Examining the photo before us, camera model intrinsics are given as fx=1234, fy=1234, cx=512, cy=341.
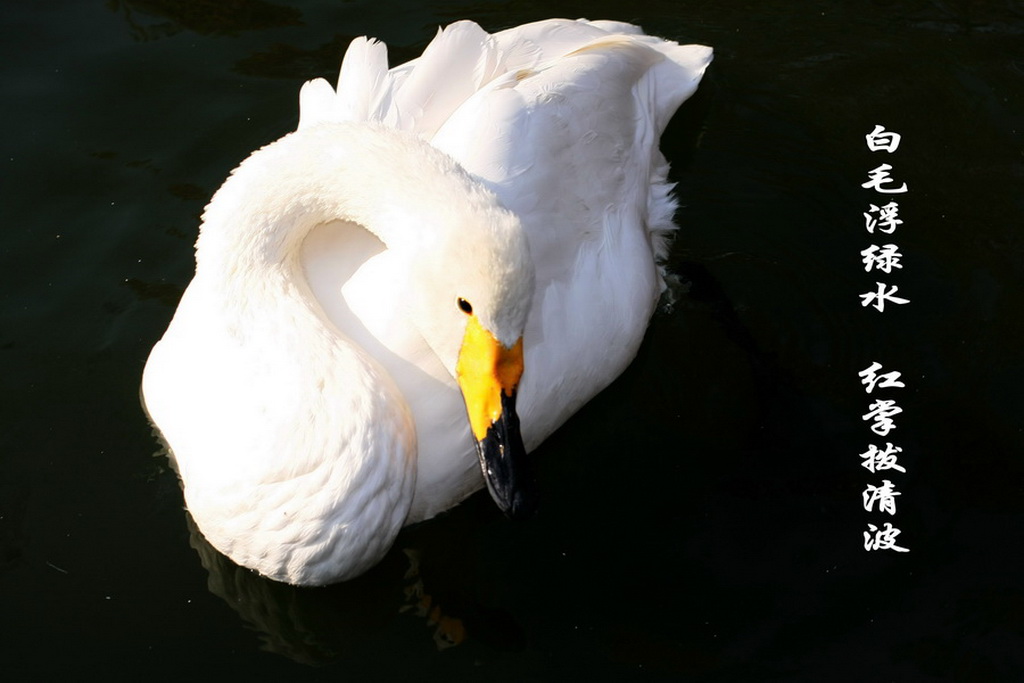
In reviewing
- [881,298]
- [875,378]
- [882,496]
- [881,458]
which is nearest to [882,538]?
[882,496]

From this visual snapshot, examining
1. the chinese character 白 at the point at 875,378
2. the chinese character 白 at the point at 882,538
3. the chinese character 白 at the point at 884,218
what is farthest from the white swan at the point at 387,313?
the chinese character 白 at the point at 884,218

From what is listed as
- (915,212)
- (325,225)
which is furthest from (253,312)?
(915,212)

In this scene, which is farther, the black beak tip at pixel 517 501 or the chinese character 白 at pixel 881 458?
the chinese character 白 at pixel 881 458

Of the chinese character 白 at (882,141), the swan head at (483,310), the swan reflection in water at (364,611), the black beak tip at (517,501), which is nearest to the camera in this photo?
the swan head at (483,310)

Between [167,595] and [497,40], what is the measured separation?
2.72 meters

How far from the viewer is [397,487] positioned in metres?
4.10

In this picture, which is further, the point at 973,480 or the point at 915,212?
the point at 915,212

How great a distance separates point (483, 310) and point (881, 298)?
2.70m

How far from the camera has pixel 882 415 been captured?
17.5 feet

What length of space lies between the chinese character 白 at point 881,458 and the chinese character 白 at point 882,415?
77mm

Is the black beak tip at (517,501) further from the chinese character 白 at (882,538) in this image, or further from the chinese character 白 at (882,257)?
the chinese character 白 at (882,257)

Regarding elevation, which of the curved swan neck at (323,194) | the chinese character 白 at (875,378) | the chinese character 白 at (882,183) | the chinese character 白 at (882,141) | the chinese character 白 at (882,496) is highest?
the curved swan neck at (323,194)

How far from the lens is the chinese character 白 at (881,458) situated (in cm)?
515

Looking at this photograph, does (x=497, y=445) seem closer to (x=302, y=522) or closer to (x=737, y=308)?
(x=302, y=522)
